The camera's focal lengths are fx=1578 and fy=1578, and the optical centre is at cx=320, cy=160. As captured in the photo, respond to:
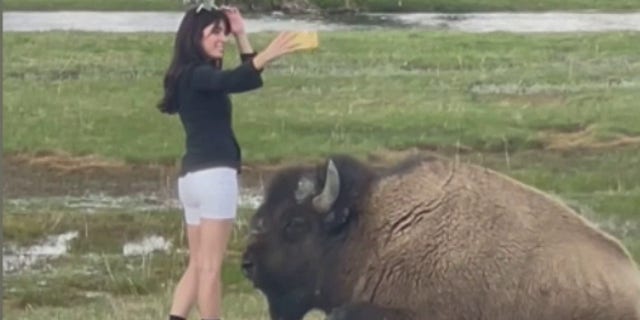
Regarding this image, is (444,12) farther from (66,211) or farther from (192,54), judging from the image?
(192,54)

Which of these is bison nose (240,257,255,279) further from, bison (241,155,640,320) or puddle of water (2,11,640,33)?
puddle of water (2,11,640,33)

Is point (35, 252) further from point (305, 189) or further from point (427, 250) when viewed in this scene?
point (427, 250)

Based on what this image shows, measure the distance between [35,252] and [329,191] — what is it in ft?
31.9

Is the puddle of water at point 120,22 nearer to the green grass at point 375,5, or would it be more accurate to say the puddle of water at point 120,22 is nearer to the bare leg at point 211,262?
the green grass at point 375,5

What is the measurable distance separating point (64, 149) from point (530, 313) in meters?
16.1

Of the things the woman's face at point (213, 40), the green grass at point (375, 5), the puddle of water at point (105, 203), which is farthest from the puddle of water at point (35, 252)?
the green grass at point (375, 5)

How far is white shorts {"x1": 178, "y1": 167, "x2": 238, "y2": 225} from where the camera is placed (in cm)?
835

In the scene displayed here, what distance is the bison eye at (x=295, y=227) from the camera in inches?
285

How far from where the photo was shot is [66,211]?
18.1 meters

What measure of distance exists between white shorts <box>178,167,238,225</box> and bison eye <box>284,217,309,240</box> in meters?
1.15

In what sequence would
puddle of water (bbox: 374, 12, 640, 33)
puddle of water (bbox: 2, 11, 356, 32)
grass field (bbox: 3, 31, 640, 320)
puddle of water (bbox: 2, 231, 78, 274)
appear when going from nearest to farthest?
grass field (bbox: 3, 31, 640, 320), puddle of water (bbox: 2, 231, 78, 274), puddle of water (bbox: 2, 11, 356, 32), puddle of water (bbox: 374, 12, 640, 33)

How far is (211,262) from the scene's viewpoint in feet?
28.1

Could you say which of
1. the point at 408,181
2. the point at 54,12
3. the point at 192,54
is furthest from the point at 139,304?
the point at 54,12

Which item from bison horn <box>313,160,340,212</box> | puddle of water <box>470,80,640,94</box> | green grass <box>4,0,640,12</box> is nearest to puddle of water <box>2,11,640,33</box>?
green grass <box>4,0,640,12</box>
